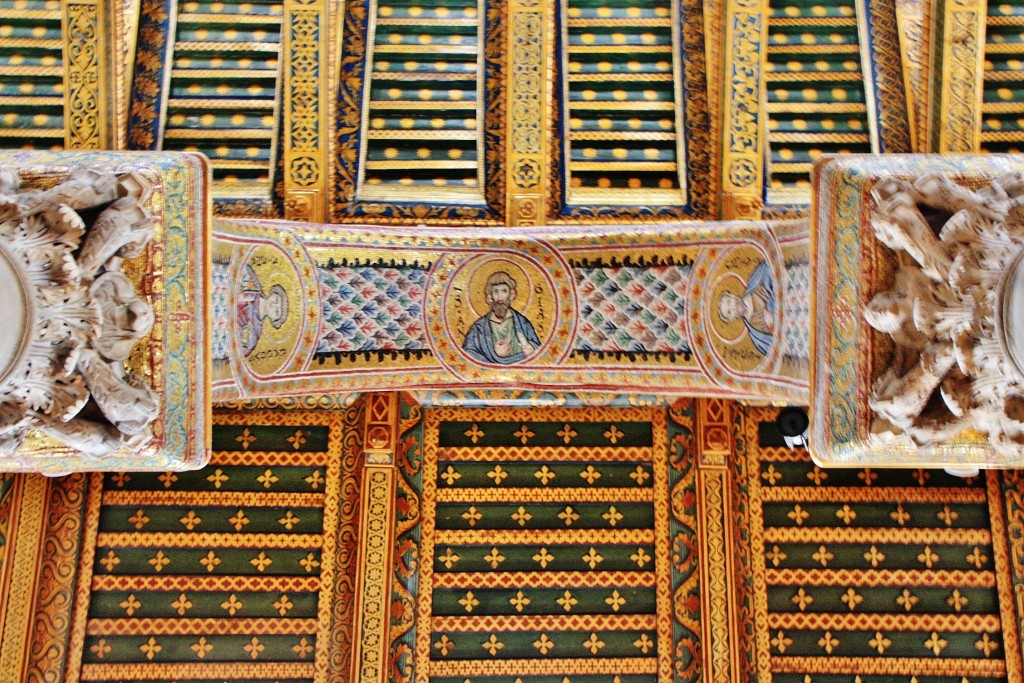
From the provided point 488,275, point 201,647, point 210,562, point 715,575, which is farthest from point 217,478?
point 715,575

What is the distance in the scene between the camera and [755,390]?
5.61m

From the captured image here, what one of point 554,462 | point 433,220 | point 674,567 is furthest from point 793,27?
point 674,567

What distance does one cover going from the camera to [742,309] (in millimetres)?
5629

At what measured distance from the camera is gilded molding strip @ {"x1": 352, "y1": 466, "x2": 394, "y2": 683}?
6.25 meters

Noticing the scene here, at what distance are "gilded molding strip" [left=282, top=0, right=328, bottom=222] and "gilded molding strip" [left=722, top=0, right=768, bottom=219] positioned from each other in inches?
116

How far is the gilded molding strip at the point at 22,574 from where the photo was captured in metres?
6.18

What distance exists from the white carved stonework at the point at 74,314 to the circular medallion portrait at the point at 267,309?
3.61ft

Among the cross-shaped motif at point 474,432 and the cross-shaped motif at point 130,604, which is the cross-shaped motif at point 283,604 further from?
the cross-shaped motif at point 474,432

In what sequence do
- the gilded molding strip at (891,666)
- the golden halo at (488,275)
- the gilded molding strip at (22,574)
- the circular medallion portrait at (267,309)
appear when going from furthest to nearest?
the gilded molding strip at (891,666) → the gilded molding strip at (22,574) → the golden halo at (488,275) → the circular medallion portrait at (267,309)

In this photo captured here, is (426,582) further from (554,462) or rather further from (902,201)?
(902,201)

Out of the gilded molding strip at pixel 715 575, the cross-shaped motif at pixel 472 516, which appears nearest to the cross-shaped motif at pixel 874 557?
the gilded molding strip at pixel 715 575

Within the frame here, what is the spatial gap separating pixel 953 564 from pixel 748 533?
1.55 m

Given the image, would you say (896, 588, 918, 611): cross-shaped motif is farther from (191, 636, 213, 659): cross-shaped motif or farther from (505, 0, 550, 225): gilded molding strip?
(191, 636, 213, 659): cross-shaped motif

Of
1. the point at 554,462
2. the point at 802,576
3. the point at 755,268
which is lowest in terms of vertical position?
the point at 802,576
